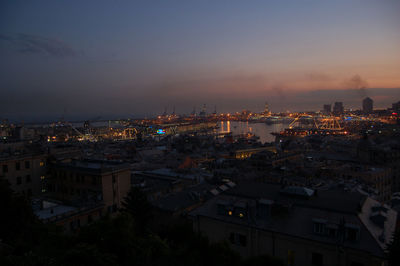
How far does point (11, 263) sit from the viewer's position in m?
3.98

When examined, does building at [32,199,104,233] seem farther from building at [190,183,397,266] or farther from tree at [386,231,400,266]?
tree at [386,231,400,266]

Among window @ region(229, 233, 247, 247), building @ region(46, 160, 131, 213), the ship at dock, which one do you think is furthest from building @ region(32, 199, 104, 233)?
the ship at dock

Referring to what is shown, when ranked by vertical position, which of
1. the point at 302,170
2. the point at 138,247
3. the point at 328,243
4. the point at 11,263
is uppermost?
the point at 11,263

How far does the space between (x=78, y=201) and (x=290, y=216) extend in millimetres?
7954

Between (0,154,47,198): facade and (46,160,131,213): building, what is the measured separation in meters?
1.15

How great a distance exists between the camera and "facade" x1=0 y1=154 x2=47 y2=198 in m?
13.7

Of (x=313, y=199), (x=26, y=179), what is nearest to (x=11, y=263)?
(x=313, y=199)

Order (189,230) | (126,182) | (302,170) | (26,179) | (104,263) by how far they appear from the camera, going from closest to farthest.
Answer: (104,263), (189,230), (126,182), (26,179), (302,170)

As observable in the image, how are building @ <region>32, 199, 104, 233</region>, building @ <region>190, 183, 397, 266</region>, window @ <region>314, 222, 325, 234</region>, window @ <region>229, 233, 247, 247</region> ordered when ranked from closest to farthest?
building @ <region>190, 183, 397, 266</region> < window @ <region>314, 222, 325, 234</region> < window @ <region>229, 233, 247, 247</region> < building @ <region>32, 199, 104, 233</region>

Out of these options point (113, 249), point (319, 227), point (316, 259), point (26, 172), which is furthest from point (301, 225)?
point (26, 172)

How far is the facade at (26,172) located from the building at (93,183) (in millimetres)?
1152

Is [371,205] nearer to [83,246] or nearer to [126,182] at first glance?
[83,246]

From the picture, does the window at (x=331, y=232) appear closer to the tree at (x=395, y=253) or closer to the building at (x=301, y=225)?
the building at (x=301, y=225)

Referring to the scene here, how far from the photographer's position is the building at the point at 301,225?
5.94 m
